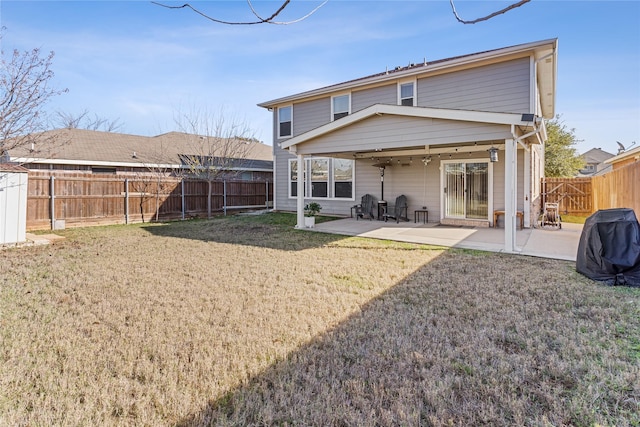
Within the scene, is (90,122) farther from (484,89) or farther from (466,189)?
(484,89)

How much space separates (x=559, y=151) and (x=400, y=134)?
17950mm

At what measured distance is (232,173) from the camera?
667 inches

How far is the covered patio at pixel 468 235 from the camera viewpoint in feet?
22.8

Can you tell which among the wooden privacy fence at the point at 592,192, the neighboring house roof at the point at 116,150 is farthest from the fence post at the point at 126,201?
the wooden privacy fence at the point at 592,192

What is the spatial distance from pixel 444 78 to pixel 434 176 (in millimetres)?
3068

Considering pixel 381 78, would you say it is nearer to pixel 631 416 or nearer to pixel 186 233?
pixel 186 233

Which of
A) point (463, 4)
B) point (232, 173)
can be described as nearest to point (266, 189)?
point (232, 173)

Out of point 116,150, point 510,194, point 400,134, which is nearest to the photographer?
point 510,194

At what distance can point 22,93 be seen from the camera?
723 centimetres

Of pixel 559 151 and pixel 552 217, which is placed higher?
pixel 559 151

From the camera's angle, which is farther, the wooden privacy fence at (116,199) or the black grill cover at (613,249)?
the wooden privacy fence at (116,199)

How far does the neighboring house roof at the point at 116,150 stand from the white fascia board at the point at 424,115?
8711 millimetres

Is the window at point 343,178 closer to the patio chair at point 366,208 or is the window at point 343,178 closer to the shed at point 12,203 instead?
the patio chair at point 366,208

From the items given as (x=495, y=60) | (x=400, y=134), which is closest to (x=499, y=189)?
(x=495, y=60)
